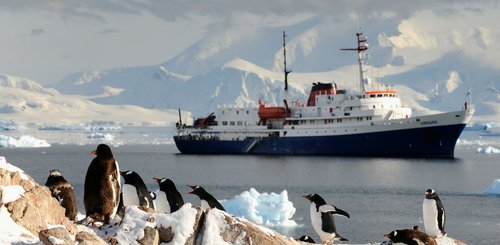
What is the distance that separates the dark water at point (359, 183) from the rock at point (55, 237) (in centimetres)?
2099

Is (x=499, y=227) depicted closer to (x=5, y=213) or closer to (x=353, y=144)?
(x=5, y=213)

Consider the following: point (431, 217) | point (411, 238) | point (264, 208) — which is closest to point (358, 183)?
point (264, 208)

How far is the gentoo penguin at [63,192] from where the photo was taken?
11.5m

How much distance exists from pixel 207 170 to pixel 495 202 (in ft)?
103

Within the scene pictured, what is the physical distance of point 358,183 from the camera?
58.8 meters

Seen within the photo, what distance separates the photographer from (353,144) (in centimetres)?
Result: 8531

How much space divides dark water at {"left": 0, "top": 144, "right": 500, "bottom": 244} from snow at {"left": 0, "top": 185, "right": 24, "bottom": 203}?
20174mm

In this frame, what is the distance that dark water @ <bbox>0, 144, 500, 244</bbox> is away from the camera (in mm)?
34812

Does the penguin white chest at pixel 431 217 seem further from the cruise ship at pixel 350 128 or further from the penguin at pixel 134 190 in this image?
the cruise ship at pixel 350 128

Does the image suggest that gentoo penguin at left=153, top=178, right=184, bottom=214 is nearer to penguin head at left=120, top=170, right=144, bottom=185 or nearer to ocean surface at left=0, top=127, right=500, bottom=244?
penguin head at left=120, top=170, right=144, bottom=185

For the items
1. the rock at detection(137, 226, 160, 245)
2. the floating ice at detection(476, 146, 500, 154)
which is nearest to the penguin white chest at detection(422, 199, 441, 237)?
the rock at detection(137, 226, 160, 245)

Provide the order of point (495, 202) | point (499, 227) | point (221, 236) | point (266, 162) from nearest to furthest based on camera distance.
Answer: point (221, 236), point (499, 227), point (495, 202), point (266, 162)

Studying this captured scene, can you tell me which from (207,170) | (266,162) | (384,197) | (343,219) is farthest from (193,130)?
(343,219)

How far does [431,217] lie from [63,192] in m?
5.66
